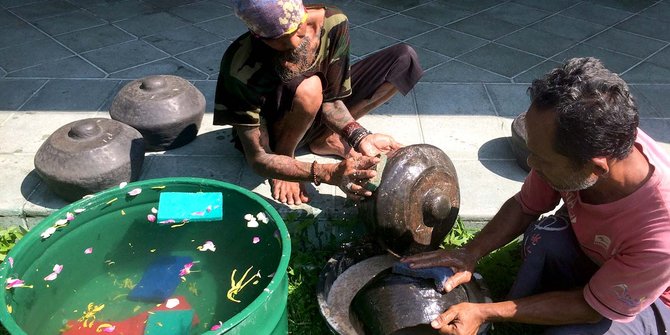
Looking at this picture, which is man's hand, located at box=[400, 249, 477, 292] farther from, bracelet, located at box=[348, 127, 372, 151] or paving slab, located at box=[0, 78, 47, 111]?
paving slab, located at box=[0, 78, 47, 111]

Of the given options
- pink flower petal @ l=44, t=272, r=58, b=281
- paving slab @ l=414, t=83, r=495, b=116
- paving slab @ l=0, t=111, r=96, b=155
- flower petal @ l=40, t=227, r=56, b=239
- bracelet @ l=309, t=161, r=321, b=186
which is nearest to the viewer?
flower petal @ l=40, t=227, r=56, b=239

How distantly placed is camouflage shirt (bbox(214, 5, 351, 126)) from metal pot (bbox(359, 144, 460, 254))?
2.39 feet

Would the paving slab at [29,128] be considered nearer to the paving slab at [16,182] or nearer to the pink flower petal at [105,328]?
the paving slab at [16,182]

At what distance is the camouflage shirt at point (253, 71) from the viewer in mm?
2781

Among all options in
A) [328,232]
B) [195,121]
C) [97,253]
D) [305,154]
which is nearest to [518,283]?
[328,232]

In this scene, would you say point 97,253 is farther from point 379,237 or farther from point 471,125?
point 471,125

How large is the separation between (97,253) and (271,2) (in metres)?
1.36

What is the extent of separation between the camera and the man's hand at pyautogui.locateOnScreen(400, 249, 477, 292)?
243cm

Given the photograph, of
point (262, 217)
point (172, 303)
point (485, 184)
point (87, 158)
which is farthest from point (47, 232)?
point (485, 184)

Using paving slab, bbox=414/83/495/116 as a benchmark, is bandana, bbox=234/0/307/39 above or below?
above

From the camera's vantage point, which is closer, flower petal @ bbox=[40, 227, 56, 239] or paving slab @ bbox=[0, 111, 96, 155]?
flower petal @ bbox=[40, 227, 56, 239]

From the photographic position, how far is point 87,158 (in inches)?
119

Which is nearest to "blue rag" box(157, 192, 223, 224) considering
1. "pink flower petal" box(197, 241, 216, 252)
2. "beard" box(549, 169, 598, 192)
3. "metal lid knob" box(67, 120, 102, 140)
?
"pink flower petal" box(197, 241, 216, 252)

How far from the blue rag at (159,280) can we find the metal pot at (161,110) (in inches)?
41.4
